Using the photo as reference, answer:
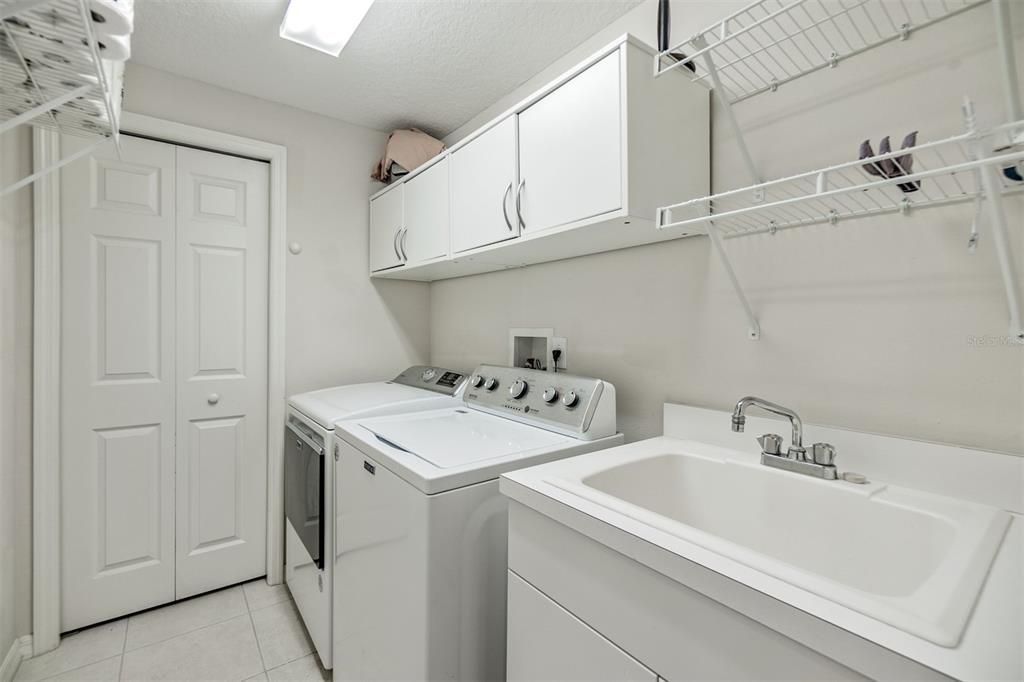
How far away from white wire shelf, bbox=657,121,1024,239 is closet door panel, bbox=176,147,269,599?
2.11 metres

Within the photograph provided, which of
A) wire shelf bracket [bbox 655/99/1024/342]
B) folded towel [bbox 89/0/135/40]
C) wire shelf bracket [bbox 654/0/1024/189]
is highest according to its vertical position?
wire shelf bracket [bbox 654/0/1024/189]

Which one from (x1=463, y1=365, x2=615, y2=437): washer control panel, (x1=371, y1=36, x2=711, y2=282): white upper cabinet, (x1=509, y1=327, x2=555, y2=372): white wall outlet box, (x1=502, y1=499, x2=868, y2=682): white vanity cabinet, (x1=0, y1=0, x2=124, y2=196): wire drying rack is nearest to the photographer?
(x1=502, y1=499, x2=868, y2=682): white vanity cabinet

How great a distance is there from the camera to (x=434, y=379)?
7.45ft

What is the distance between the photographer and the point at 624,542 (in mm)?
749

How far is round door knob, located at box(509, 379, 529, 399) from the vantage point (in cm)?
170

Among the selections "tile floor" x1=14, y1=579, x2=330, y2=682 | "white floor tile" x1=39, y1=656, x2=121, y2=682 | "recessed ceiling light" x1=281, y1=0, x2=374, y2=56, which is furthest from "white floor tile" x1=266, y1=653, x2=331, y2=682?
"recessed ceiling light" x1=281, y1=0, x2=374, y2=56

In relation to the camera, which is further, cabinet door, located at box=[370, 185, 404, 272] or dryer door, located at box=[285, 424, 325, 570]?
cabinet door, located at box=[370, 185, 404, 272]

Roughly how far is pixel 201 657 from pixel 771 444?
226cm

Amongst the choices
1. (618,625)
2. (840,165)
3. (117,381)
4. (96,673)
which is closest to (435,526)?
(618,625)

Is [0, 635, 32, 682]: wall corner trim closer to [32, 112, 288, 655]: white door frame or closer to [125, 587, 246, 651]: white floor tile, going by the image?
[32, 112, 288, 655]: white door frame

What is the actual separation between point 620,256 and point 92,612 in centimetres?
271

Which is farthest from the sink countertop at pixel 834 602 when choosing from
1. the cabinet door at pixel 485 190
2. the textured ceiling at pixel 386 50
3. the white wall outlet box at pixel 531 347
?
the textured ceiling at pixel 386 50

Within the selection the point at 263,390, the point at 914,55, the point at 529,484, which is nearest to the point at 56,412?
the point at 263,390

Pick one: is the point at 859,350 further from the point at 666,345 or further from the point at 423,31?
the point at 423,31
